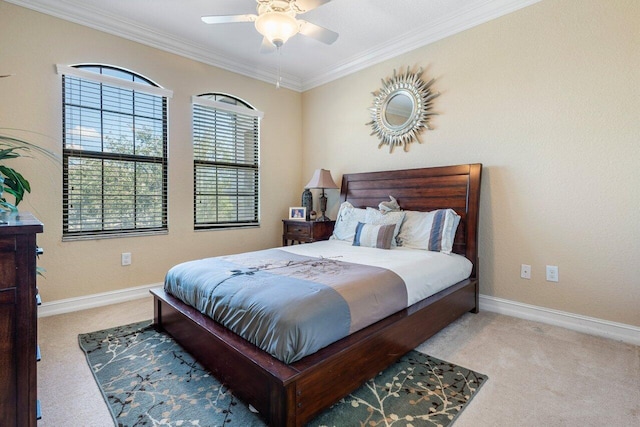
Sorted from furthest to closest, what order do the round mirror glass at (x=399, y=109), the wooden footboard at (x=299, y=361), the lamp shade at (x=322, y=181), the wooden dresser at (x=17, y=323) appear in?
the lamp shade at (x=322, y=181) → the round mirror glass at (x=399, y=109) → the wooden footboard at (x=299, y=361) → the wooden dresser at (x=17, y=323)

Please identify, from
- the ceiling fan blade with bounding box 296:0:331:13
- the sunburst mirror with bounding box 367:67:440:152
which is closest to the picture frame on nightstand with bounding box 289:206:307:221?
the sunburst mirror with bounding box 367:67:440:152

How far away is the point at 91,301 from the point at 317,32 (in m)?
3.19

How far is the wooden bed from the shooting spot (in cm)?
136

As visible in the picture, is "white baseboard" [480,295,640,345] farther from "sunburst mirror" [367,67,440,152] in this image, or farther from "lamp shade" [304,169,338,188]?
"lamp shade" [304,169,338,188]

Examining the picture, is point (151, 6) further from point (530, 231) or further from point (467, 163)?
point (530, 231)

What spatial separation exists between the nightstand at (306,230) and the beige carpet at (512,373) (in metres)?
1.88

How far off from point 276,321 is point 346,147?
313cm

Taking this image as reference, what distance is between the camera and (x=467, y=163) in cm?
311

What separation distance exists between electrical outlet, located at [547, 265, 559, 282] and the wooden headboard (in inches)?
21.7

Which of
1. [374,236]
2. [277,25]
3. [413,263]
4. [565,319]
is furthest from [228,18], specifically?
[565,319]

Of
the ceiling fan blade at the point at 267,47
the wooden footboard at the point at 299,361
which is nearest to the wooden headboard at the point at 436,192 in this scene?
the wooden footboard at the point at 299,361

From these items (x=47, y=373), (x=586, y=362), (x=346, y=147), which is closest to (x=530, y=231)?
(x=586, y=362)

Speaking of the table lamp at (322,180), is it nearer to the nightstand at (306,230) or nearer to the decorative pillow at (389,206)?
the nightstand at (306,230)

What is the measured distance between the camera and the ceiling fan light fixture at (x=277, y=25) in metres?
2.13
